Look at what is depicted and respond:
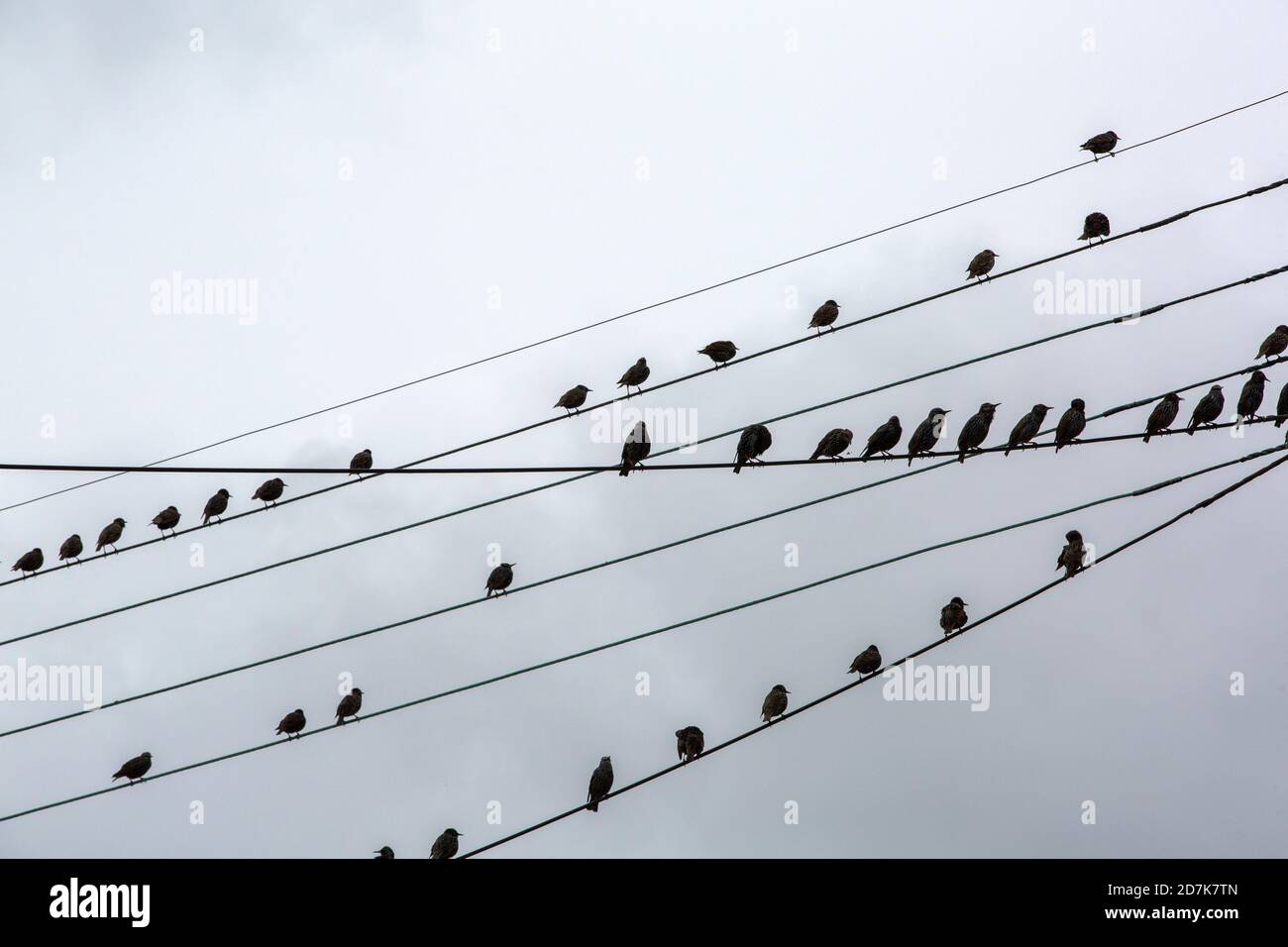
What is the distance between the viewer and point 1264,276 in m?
15.0

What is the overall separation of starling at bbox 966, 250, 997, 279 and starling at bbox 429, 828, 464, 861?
9.98m

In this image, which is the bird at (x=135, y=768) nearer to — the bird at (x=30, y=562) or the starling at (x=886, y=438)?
the bird at (x=30, y=562)

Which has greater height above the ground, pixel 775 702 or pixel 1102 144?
pixel 1102 144

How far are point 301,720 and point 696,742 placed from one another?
735 centimetres

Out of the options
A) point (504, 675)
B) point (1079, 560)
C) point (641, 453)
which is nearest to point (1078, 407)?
point (1079, 560)

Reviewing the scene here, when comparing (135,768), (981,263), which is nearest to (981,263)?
(981,263)

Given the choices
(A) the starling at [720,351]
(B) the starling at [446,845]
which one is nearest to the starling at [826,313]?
(A) the starling at [720,351]

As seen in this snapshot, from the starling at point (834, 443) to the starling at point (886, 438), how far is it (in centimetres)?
39

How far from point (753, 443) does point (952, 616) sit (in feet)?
11.1

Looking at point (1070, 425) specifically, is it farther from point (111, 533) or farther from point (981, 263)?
point (111, 533)

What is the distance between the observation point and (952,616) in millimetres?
19953

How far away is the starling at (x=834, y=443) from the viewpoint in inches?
702
